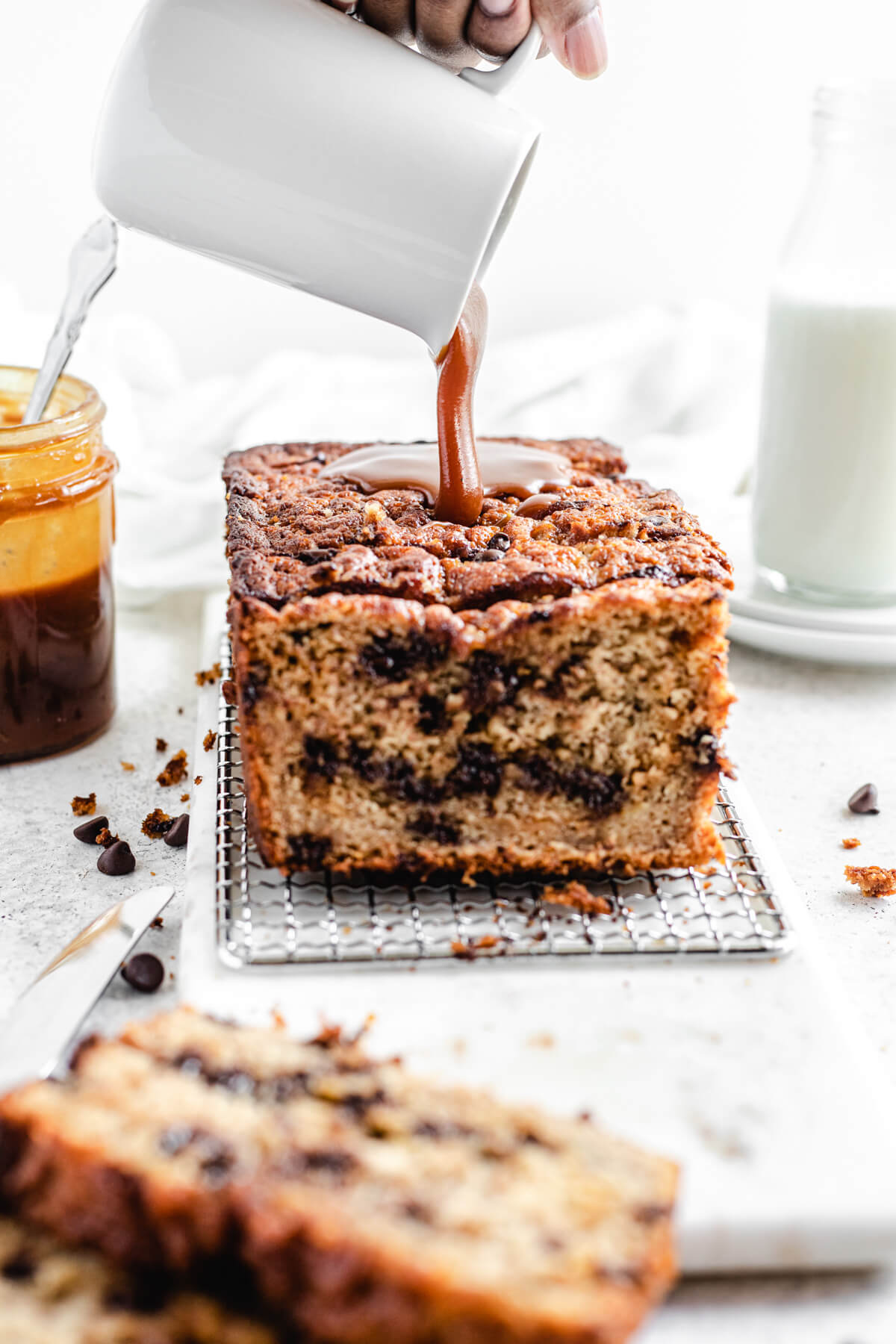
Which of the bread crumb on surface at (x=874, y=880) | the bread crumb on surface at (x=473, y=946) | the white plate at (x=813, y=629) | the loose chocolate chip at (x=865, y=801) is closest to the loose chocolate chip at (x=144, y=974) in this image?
the bread crumb on surface at (x=473, y=946)

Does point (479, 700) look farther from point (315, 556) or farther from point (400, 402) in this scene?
point (400, 402)

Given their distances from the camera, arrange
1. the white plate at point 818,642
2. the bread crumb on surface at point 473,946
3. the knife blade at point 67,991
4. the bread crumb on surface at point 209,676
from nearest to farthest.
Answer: the knife blade at point 67,991
the bread crumb on surface at point 473,946
the bread crumb on surface at point 209,676
the white plate at point 818,642

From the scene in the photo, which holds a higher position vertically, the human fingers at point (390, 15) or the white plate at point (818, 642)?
the human fingers at point (390, 15)

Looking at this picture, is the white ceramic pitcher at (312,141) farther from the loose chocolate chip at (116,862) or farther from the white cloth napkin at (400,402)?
the white cloth napkin at (400,402)

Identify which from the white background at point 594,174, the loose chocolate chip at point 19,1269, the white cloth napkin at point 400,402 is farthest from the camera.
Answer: the white background at point 594,174

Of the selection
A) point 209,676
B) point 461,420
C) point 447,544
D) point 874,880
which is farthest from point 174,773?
point 874,880

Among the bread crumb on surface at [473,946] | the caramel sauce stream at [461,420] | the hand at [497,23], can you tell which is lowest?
the bread crumb on surface at [473,946]
